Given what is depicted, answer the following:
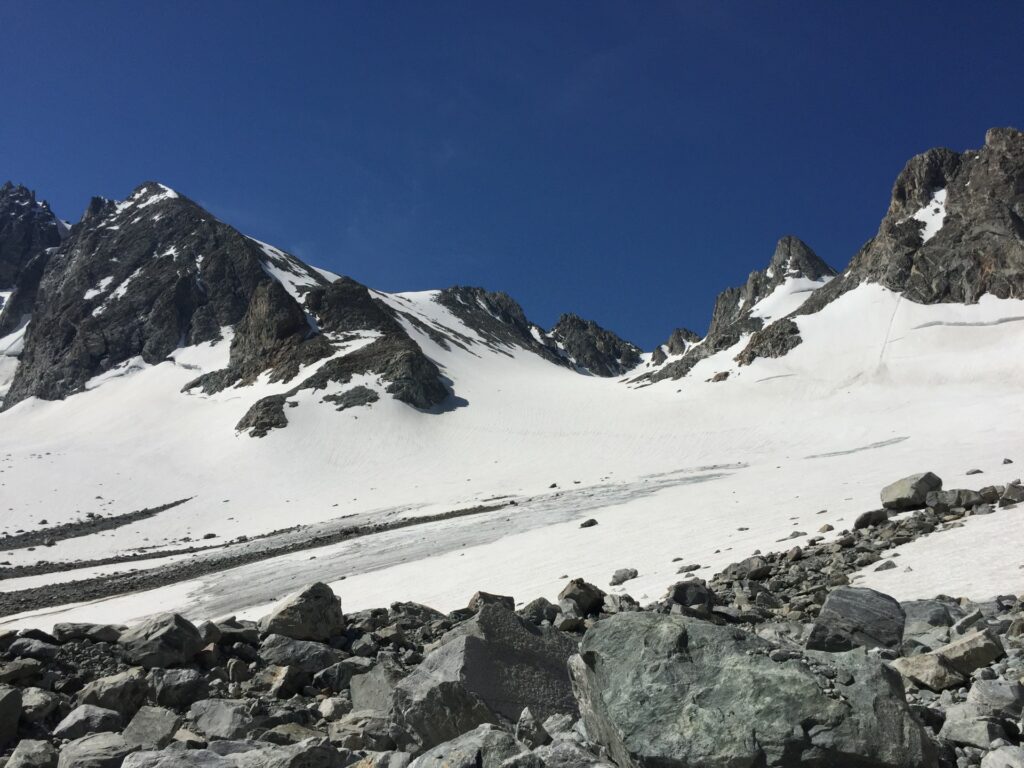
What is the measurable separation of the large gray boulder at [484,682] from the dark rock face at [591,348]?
168m

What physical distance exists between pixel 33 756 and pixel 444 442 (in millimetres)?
57689

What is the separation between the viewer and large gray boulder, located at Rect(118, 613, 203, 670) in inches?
343

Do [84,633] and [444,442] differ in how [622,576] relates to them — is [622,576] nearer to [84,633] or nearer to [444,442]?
[84,633]

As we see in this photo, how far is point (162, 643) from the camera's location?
8.82 metres

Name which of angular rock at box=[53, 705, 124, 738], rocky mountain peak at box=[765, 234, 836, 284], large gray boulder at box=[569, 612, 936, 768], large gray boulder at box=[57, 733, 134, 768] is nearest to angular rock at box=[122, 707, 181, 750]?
large gray boulder at box=[57, 733, 134, 768]

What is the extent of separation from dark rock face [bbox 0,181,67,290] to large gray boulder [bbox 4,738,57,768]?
630ft

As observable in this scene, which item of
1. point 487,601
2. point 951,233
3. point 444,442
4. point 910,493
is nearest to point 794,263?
point 951,233

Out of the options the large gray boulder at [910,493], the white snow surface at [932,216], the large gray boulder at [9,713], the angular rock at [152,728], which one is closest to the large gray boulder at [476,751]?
the angular rock at [152,728]

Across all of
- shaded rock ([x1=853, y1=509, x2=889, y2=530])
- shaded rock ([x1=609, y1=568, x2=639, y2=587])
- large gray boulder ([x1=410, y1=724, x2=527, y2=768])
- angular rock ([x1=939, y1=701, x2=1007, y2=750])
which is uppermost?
large gray boulder ([x1=410, y1=724, x2=527, y2=768])

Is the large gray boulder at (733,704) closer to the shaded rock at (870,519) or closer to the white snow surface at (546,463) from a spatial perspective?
the white snow surface at (546,463)

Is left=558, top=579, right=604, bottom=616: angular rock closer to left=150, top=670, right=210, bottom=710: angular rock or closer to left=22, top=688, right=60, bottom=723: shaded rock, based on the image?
left=150, top=670, right=210, bottom=710: angular rock

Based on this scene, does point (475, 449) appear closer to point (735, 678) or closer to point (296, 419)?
point (296, 419)

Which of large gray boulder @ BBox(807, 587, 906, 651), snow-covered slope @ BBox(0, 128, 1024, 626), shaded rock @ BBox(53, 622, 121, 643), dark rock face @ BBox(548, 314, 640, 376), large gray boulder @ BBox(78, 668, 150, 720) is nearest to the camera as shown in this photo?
large gray boulder @ BBox(807, 587, 906, 651)

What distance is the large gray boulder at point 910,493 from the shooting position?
13.8 m
